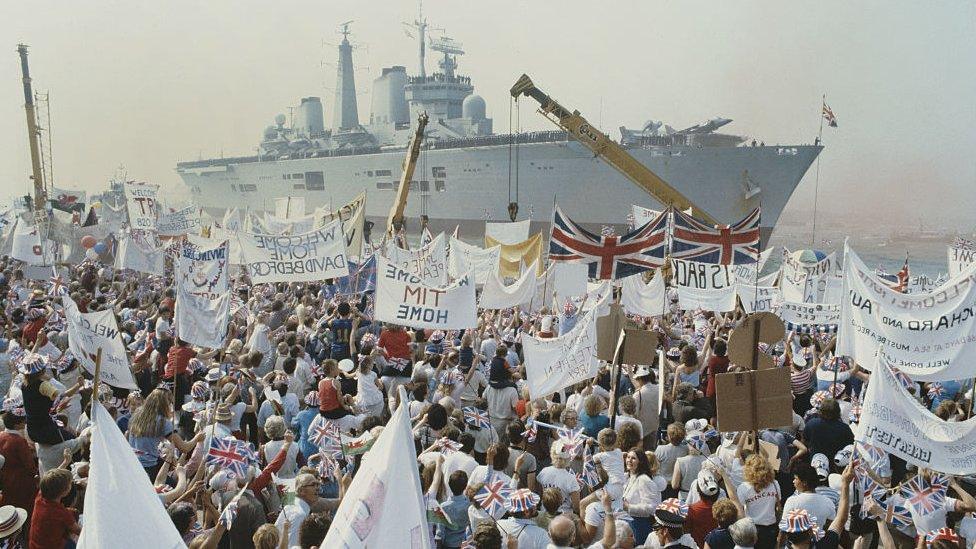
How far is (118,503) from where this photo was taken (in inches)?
125

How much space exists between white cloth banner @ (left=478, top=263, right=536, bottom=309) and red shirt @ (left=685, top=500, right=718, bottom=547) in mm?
7463

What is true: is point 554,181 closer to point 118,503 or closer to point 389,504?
point 389,504

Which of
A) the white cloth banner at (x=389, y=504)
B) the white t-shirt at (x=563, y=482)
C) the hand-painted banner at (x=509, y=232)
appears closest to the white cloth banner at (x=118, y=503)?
the white cloth banner at (x=389, y=504)

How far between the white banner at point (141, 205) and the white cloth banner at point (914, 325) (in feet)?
70.5

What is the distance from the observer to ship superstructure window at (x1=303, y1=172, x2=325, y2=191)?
66.4 m

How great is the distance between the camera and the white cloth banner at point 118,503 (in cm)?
312

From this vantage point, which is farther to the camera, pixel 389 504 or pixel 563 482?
pixel 563 482

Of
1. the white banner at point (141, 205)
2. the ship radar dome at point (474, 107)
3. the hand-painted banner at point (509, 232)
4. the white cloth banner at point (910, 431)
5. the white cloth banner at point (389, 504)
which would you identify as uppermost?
the ship radar dome at point (474, 107)

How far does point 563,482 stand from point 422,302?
4.75 meters

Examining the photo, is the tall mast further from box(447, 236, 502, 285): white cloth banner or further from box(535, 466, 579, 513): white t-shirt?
box(535, 466, 579, 513): white t-shirt

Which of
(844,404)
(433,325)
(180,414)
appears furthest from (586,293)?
(180,414)

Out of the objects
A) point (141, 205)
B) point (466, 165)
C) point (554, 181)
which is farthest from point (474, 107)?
point (141, 205)

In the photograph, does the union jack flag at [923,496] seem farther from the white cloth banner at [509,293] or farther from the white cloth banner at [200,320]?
the white cloth banner at [509,293]

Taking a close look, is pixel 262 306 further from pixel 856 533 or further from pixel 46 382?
pixel 856 533
